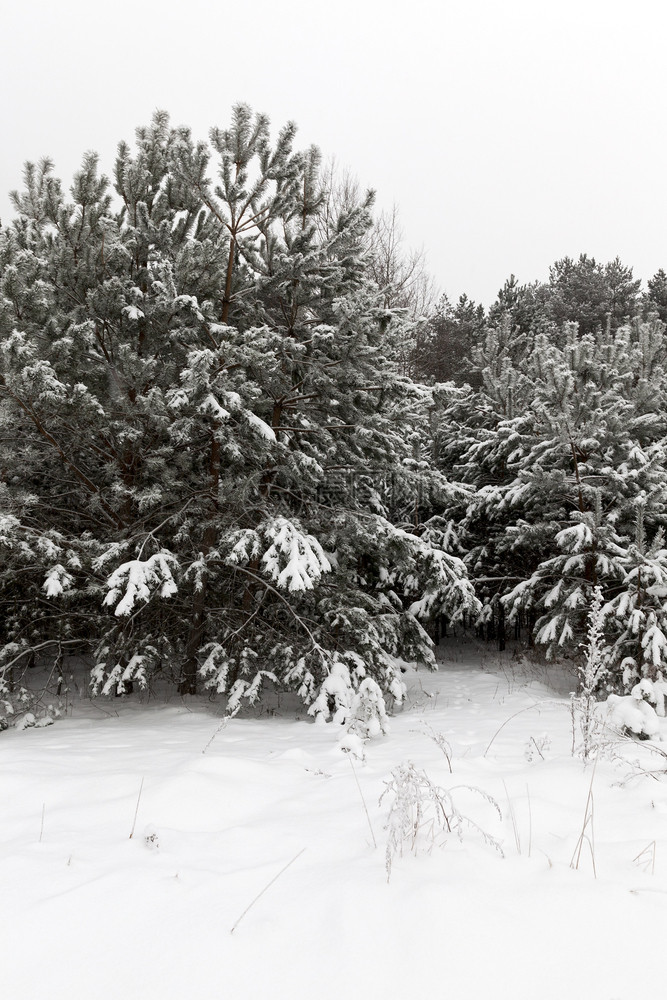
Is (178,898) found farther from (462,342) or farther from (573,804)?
(462,342)

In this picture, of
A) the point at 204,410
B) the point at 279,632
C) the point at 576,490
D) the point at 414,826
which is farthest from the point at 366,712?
the point at 576,490

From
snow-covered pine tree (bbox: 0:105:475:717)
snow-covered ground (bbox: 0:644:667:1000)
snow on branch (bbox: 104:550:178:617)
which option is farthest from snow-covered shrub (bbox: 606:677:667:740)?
snow on branch (bbox: 104:550:178:617)

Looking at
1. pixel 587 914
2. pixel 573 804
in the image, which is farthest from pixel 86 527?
pixel 587 914

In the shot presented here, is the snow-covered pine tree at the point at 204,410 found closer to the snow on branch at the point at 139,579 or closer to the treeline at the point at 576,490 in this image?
the snow on branch at the point at 139,579

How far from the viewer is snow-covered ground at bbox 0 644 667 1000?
173cm

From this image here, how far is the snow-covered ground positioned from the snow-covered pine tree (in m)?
2.71

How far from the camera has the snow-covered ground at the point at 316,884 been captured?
1734mm

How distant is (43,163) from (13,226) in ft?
3.06

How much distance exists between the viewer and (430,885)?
2.13 metres

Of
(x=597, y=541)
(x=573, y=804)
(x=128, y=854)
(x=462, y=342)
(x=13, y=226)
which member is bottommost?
(x=128, y=854)

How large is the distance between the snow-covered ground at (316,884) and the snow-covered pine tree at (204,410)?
8.88ft

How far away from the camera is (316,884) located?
2.24m

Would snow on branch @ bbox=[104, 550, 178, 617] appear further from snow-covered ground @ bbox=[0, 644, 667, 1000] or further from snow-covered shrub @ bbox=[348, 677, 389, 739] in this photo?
snow-covered shrub @ bbox=[348, 677, 389, 739]

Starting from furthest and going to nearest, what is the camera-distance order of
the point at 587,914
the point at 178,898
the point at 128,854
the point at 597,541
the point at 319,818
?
the point at 597,541, the point at 319,818, the point at 128,854, the point at 178,898, the point at 587,914
